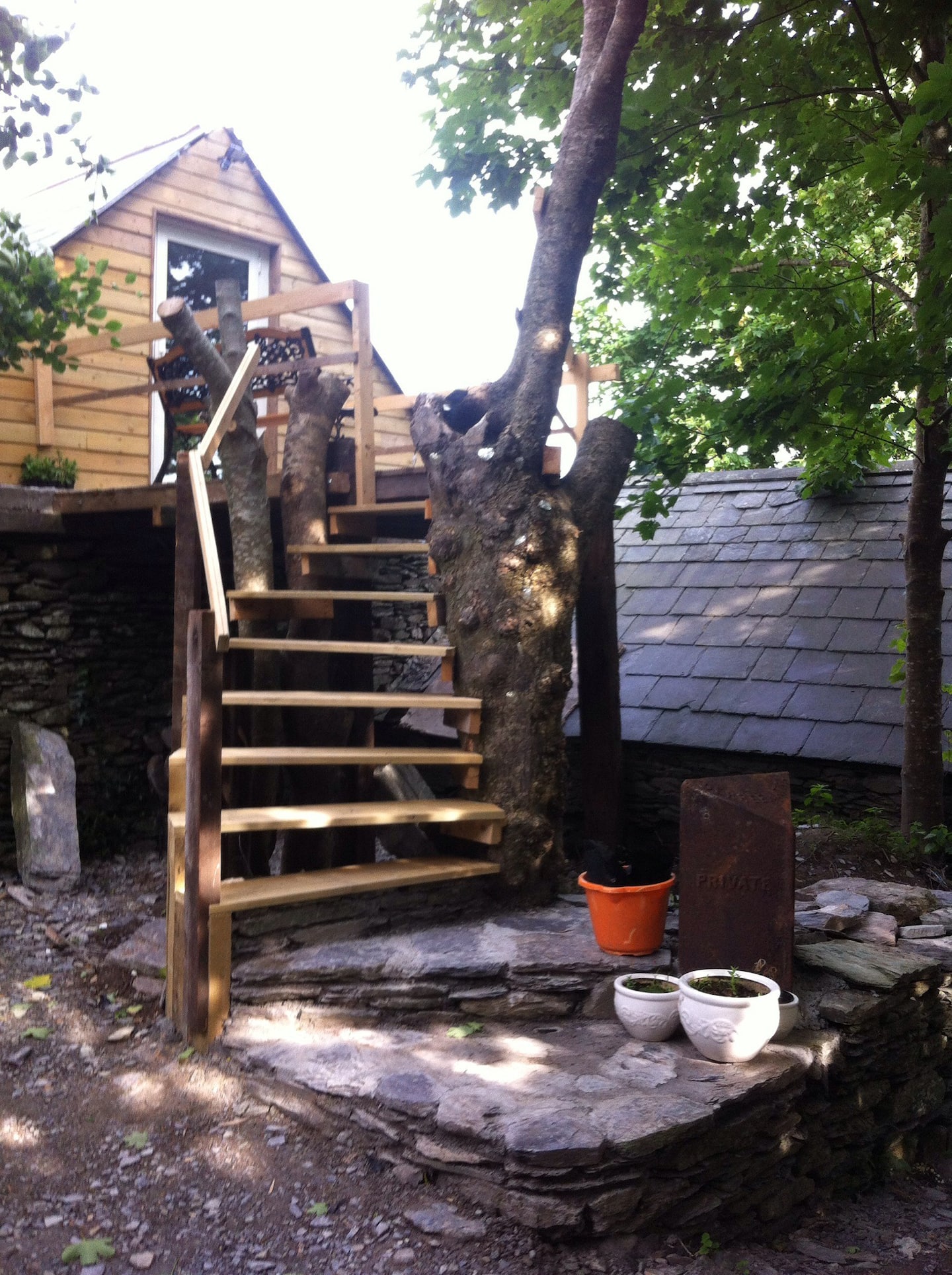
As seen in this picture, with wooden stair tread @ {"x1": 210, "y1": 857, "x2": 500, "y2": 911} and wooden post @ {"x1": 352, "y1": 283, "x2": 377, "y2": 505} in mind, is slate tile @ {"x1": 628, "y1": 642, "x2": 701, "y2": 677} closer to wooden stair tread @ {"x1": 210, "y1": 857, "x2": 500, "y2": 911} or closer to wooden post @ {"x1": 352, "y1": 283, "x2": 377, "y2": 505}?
wooden post @ {"x1": 352, "y1": 283, "x2": 377, "y2": 505}

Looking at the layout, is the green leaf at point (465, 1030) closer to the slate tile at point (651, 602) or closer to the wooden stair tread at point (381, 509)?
the wooden stair tread at point (381, 509)

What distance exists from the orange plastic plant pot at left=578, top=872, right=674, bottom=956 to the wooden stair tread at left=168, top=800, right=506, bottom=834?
653 mm

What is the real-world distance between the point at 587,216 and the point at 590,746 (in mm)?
2768

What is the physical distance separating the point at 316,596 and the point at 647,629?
3.29 m

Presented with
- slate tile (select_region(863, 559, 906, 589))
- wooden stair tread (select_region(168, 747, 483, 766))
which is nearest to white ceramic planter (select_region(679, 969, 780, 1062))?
wooden stair tread (select_region(168, 747, 483, 766))

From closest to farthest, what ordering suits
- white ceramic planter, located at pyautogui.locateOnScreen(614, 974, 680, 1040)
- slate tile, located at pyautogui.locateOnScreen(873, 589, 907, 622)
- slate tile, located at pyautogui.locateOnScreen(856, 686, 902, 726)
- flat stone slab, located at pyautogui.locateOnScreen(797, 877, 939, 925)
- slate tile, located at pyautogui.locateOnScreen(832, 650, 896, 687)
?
white ceramic planter, located at pyautogui.locateOnScreen(614, 974, 680, 1040)
flat stone slab, located at pyautogui.locateOnScreen(797, 877, 939, 925)
slate tile, located at pyautogui.locateOnScreen(856, 686, 902, 726)
slate tile, located at pyautogui.locateOnScreen(832, 650, 896, 687)
slate tile, located at pyautogui.locateOnScreen(873, 589, 907, 622)

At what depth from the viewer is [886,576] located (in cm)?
710

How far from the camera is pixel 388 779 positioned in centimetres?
657

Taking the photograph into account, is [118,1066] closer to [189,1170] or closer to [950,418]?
[189,1170]

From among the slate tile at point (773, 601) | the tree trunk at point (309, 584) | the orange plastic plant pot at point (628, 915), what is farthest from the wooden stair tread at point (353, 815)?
the slate tile at point (773, 601)

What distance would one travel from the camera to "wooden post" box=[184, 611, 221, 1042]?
3.70 metres

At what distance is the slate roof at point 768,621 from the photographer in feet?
20.8

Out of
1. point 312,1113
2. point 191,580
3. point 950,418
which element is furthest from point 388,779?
point 950,418

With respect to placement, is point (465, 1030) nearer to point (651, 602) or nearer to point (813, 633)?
point (813, 633)
